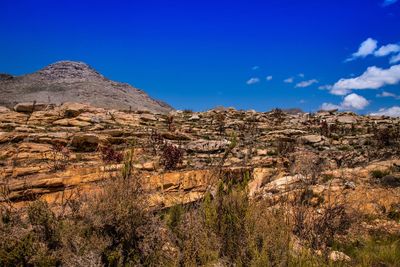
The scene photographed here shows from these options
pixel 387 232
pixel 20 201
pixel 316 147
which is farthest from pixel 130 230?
pixel 316 147

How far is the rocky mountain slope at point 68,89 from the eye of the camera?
33.4 metres

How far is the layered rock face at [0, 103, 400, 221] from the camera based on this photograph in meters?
7.21

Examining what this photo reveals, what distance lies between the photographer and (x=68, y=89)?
1503 inches

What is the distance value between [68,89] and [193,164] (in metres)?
32.6

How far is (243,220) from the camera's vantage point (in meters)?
4.27

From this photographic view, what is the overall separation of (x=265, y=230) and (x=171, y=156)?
593 centimetres

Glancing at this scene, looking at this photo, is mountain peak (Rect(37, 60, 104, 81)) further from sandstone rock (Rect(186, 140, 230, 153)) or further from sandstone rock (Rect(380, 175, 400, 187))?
sandstone rock (Rect(380, 175, 400, 187))

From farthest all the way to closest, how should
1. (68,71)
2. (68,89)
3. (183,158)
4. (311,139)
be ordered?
(68,71)
(68,89)
(311,139)
(183,158)

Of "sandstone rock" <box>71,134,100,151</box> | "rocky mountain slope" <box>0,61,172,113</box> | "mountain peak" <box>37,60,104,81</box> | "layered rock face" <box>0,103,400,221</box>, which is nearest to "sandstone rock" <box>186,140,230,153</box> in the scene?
"layered rock face" <box>0,103,400,221</box>

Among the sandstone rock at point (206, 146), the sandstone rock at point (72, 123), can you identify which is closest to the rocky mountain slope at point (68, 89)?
the sandstone rock at point (72, 123)

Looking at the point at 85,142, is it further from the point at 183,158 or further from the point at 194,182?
the point at 194,182

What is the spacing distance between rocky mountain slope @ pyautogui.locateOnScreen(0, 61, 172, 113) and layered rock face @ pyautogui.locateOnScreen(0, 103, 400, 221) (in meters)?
16.8

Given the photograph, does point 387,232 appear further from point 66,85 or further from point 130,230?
point 66,85

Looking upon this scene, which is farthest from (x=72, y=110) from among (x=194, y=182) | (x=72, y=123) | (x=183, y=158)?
(x=194, y=182)
